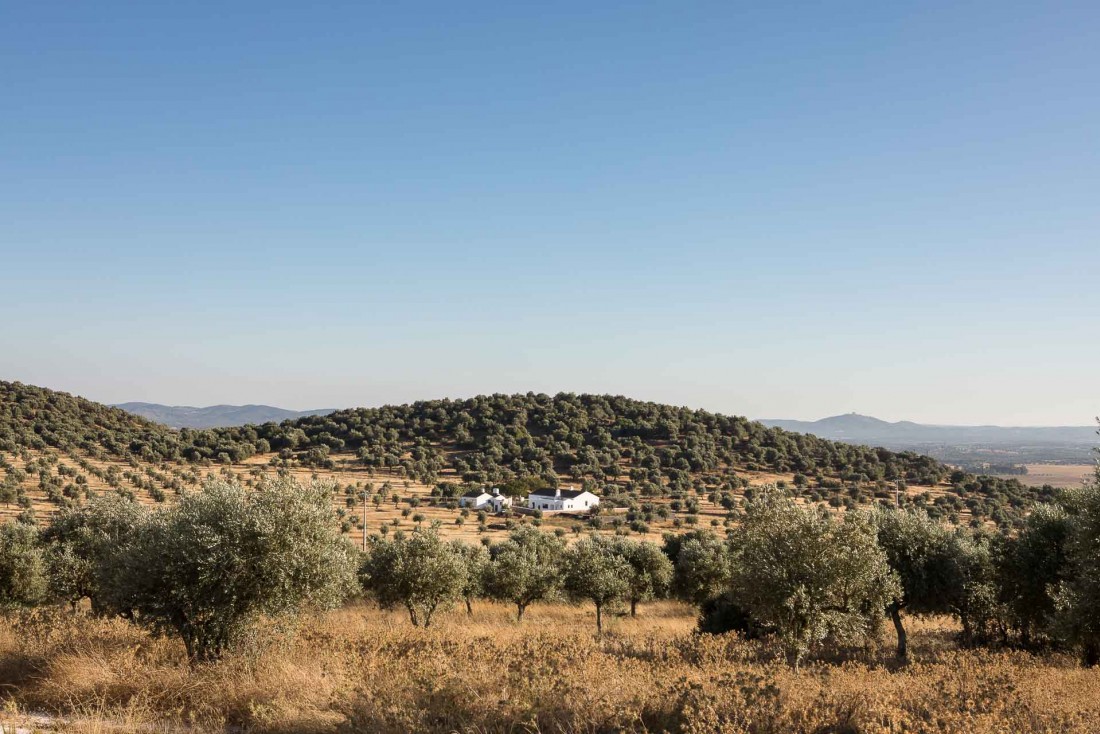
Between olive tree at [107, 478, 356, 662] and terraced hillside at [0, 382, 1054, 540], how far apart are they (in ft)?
161

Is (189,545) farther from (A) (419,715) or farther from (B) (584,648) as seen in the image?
(B) (584,648)

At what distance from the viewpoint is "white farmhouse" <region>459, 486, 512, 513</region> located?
87075 millimetres


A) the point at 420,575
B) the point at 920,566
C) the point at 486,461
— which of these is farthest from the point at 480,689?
the point at 486,461

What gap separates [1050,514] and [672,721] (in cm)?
2372

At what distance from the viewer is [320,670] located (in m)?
12.1

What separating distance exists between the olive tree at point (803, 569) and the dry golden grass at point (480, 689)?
368 centimetres

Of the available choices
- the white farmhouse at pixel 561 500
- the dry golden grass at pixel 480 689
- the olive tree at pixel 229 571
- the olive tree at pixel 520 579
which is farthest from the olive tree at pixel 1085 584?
the white farmhouse at pixel 561 500

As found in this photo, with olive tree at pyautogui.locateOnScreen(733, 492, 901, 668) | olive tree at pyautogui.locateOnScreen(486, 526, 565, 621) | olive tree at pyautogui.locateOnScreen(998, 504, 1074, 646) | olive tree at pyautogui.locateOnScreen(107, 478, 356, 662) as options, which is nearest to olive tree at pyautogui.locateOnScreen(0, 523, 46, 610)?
olive tree at pyautogui.locateOnScreen(107, 478, 356, 662)

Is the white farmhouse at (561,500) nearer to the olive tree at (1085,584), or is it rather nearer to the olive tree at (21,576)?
the olive tree at (21,576)

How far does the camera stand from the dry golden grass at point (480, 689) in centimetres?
908

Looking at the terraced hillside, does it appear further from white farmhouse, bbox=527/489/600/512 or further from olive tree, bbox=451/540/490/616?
olive tree, bbox=451/540/490/616

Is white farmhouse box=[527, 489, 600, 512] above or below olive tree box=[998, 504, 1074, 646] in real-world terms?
below

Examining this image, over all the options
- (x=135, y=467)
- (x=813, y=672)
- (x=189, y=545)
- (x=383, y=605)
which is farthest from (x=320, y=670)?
(x=135, y=467)

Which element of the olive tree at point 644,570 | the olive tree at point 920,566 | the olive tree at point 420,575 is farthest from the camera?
the olive tree at point 644,570
